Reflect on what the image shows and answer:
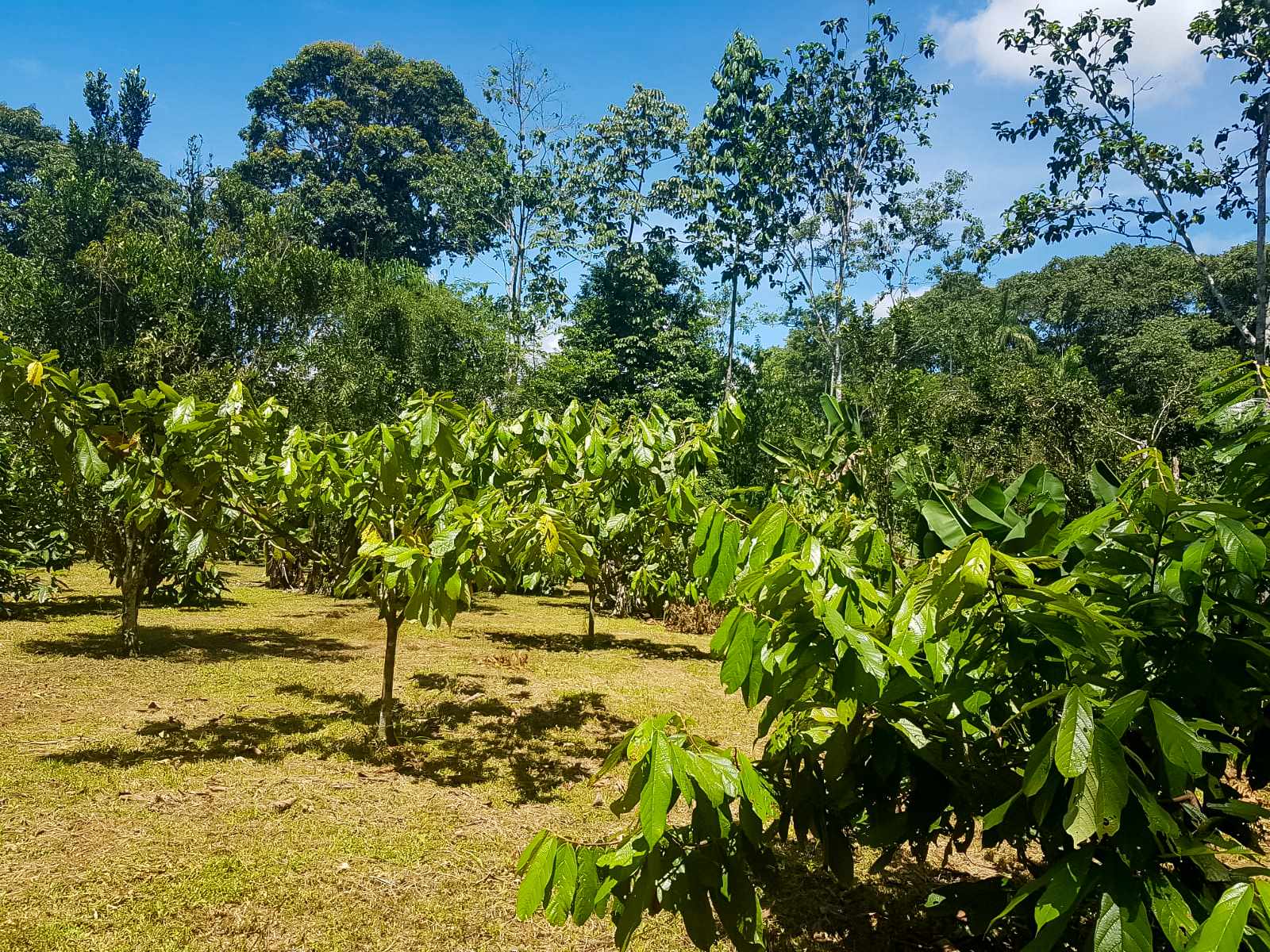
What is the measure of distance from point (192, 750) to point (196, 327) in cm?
979

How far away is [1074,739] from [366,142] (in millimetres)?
43246

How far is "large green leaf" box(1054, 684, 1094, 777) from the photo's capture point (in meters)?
1.04

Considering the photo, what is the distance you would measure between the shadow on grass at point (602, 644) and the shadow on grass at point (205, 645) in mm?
2272

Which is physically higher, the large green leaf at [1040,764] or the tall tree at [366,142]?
the tall tree at [366,142]

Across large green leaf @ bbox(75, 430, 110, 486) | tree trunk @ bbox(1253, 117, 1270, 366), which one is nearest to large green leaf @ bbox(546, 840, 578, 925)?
large green leaf @ bbox(75, 430, 110, 486)

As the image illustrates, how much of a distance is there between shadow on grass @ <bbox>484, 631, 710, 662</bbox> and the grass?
108 centimetres

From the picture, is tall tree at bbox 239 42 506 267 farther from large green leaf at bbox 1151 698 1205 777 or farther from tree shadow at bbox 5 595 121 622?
large green leaf at bbox 1151 698 1205 777

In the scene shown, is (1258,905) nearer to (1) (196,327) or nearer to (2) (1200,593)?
(2) (1200,593)

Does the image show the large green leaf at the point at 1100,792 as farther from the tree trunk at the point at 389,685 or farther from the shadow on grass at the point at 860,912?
the tree trunk at the point at 389,685

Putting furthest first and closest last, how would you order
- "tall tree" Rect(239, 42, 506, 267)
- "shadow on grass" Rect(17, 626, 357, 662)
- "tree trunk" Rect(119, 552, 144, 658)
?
"tall tree" Rect(239, 42, 506, 267), "shadow on grass" Rect(17, 626, 357, 662), "tree trunk" Rect(119, 552, 144, 658)

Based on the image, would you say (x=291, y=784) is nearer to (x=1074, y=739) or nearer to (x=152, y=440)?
(x=152, y=440)

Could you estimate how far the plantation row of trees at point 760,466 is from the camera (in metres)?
1.37

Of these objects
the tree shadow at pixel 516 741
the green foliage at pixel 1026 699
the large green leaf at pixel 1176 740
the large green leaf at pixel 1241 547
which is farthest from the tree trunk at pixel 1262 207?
the large green leaf at pixel 1176 740

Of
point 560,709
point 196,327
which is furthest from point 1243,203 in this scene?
point 196,327
